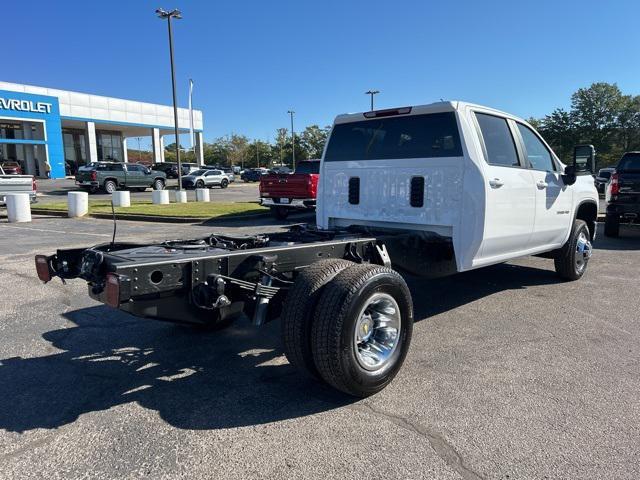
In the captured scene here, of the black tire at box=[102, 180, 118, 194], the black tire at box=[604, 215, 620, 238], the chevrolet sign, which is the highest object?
the chevrolet sign

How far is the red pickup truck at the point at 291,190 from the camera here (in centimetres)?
1344

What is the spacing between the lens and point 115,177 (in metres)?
28.0

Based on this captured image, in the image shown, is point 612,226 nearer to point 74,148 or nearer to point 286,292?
point 286,292

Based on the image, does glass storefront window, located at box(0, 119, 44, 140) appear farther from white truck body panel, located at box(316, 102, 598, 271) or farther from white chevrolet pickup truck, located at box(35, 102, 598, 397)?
white chevrolet pickup truck, located at box(35, 102, 598, 397)

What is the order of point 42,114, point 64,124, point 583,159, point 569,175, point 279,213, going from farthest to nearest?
point 64,124 < point 42,114 < point 279,213 < point 583,159 < point 569,175

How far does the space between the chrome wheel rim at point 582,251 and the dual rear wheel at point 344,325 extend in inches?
170

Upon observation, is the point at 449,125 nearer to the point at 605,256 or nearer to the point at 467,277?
the point at 467,277

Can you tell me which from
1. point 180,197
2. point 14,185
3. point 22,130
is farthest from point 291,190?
point 22,130

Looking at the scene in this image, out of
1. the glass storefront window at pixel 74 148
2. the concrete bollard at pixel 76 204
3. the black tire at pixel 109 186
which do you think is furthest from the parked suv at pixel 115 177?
the glass storefront window at pixel 74 148

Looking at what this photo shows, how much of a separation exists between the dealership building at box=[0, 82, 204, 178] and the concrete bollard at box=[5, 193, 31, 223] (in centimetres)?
2824

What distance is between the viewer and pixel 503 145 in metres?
4.99

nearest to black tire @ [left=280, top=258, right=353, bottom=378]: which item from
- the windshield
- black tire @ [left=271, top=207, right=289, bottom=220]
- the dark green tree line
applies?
the windshield

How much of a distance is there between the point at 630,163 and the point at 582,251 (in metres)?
5.25

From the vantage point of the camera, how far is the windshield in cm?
1042
